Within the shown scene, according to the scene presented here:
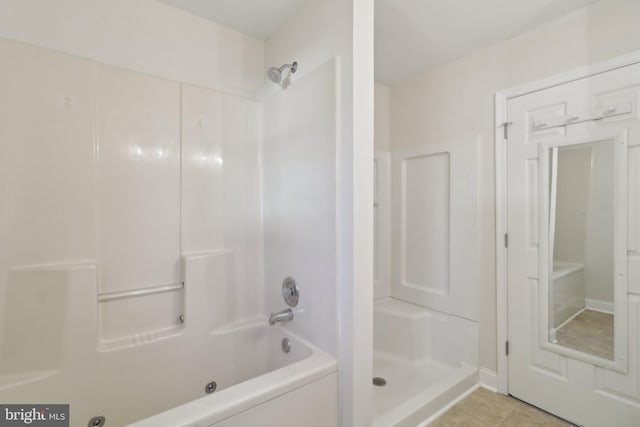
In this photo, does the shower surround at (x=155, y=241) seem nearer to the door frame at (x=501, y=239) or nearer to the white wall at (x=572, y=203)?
the door frame at (x=501, y=239)

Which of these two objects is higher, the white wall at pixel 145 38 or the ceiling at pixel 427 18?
the ceiling at pixel 427 18

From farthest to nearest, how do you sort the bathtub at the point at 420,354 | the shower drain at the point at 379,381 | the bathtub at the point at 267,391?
the shower drain at the point at 379,381
the bathtub at the point at 420,354
the bathtub at the point at 267,391

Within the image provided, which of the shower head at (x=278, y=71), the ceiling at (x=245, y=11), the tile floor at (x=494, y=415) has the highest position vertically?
the ceiling at (x=245, y=11)

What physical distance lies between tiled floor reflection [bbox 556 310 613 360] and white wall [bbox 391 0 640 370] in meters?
0.39

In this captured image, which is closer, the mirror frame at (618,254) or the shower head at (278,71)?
the mirror frame at (618,254)

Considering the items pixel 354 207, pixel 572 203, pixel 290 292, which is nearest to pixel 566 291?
pixel 572 203

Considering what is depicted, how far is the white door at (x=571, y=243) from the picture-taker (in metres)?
1.44

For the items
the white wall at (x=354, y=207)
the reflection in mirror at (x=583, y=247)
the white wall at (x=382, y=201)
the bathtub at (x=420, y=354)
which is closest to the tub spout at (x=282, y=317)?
the white wall at (x=354, y=207)

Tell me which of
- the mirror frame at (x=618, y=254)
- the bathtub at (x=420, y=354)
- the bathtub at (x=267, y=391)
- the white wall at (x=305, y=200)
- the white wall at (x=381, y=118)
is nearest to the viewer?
the bathtub at (x=267, y=391)

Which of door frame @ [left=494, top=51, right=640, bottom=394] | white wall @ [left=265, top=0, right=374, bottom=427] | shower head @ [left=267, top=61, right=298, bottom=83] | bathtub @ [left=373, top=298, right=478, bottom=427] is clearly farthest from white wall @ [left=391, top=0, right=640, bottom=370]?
shower head @ [left=267, top=61, right=298, bottom=83]

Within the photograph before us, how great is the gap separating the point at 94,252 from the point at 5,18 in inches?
43.2

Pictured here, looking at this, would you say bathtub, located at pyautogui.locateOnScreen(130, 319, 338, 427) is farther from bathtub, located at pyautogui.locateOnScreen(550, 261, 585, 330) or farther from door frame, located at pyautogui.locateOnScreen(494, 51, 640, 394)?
bathtub, located at pyautogui.locateOnScreen(550, 261, 585, 330)

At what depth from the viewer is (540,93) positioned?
173cm

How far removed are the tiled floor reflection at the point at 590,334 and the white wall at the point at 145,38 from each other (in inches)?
98.5
